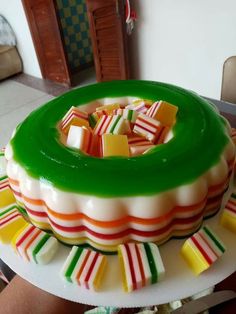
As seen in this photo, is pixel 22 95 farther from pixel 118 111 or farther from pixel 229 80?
pixel 118 111

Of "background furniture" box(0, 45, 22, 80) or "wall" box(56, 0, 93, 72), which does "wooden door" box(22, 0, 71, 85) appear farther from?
"background furniture" box(0, 45, 22, 80)

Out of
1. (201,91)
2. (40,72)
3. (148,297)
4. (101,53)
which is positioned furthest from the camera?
(40,72)

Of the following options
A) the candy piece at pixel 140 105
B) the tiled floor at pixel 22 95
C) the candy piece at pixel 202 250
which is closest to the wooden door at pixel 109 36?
the tiled floor at pixel 22 95

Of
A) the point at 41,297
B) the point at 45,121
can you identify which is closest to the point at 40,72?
the point at 45,121

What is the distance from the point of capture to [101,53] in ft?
8.42

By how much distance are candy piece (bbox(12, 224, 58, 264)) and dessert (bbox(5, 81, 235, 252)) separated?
0.04 metres

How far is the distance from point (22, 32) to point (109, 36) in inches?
50.9

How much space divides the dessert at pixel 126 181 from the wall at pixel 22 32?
8.82ft

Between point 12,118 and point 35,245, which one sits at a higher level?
point 35,245

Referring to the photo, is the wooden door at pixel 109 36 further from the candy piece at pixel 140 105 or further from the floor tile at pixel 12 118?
the candy piece at pixel 140 105

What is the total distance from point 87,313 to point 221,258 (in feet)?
1.17

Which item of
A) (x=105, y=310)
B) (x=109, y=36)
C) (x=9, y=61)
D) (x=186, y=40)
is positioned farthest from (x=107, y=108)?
(x=9, y=61)

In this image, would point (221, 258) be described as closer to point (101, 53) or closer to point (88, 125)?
point (88, 125)

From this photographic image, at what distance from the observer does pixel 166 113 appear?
2.79 ft
